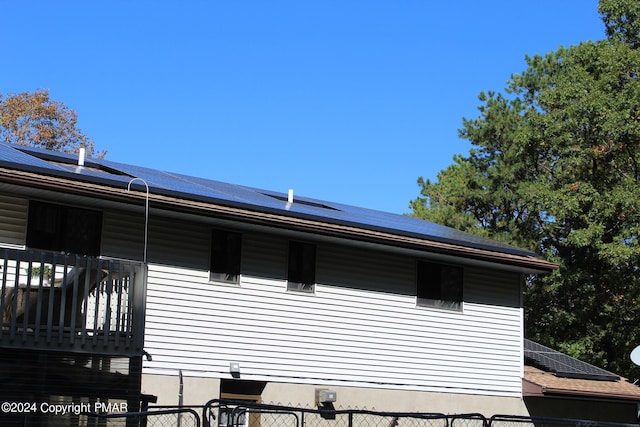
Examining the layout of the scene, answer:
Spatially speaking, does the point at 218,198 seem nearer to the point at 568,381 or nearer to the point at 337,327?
the point at 337,327

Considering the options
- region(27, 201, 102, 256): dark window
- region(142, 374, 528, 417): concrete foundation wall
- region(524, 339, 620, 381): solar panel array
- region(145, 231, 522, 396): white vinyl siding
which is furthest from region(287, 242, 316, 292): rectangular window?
region(524, 339, 620, 381): solar panel array

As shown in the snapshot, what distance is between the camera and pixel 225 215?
1736 centimetres

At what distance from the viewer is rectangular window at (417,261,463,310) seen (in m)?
20.8

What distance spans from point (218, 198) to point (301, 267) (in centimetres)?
264

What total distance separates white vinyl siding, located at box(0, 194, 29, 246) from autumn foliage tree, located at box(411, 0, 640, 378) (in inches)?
731

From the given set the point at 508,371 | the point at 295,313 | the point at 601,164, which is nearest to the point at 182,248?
the point at 295,313

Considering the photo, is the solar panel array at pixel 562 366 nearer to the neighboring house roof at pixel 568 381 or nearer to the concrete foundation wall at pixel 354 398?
the neighboring house roof at pixel 568 381

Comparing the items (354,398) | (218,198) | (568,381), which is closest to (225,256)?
(218,198)

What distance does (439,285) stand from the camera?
21.0m

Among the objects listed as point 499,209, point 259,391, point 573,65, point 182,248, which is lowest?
point 259,391

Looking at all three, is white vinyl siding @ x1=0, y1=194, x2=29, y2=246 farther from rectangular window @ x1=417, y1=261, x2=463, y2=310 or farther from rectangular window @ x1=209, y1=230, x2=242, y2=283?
rectangular window @ x1=417, y1=261, x2=463, y2=310

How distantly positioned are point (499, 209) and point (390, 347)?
20.0 meters

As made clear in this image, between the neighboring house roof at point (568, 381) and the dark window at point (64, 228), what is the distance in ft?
35.3

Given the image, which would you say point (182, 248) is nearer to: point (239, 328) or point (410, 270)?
point (239, 328)
